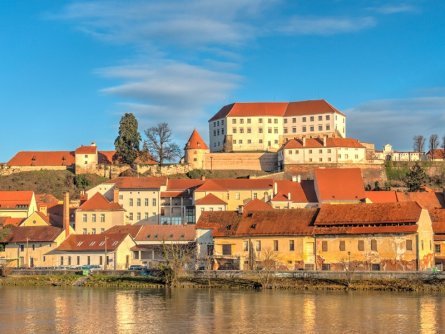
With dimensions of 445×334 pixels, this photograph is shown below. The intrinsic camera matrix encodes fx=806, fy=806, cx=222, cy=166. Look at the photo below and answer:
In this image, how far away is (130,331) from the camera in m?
37.0

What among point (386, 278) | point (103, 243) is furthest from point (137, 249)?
point (386, 278)

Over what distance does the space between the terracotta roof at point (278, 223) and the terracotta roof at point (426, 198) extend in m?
20.3

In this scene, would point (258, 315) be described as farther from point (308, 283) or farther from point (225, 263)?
point (225, 263)

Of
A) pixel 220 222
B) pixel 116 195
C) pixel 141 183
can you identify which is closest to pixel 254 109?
pixel 141 183

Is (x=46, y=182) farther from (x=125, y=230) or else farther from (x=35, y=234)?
(x=35, y=234)

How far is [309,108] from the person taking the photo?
401ft

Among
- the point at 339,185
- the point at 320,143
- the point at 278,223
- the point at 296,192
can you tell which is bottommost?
the point at 278,223

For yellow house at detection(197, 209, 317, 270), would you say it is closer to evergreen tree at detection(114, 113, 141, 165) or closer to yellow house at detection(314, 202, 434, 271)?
yellow house at detection(314, 202, 434, 271)

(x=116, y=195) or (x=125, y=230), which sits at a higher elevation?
(x=116, y=195)

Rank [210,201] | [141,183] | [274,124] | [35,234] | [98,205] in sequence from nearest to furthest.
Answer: [35,234]
[98,205]
[210,201]
[141,183]
[274,124]

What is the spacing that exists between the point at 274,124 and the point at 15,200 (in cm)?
4755

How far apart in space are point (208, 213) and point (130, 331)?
1176 inches

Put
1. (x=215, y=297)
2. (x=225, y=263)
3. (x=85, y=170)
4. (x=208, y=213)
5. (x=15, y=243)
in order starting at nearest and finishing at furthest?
(x=215, y=297) < (x=225, y=263) < (x=208, y=213) < (x=15, y=243) < (x=85, y=170)

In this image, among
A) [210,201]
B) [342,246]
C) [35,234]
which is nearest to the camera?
[342,246]
